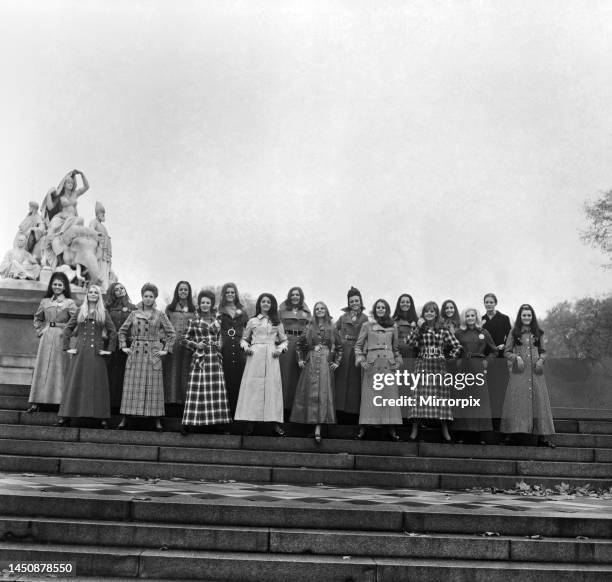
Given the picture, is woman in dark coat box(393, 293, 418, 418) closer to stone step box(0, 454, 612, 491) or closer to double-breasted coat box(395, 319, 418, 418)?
double-breasted coat box(395, 319, 418, 418)

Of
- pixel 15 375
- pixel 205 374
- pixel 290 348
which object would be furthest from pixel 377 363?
pixel 15 375

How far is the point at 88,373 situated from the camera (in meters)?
9.78

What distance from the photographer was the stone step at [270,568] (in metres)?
5.48

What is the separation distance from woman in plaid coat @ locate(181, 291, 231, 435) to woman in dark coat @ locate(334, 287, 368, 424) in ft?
5.58

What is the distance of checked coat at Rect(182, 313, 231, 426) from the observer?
9555 millimetres

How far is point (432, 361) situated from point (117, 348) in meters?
4.52

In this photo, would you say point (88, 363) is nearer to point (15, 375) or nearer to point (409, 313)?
point (409, 313)

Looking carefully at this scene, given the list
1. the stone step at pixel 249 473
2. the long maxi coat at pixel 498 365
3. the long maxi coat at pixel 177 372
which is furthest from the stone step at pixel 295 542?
the long maxi coat at pixel 498 365

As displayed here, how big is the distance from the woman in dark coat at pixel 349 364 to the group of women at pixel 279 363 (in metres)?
0.01

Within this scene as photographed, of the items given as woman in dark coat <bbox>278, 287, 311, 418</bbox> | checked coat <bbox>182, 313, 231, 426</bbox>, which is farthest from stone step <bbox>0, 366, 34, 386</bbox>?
woman in dark coat <bbox>278, 287, 311, 418</bbox>

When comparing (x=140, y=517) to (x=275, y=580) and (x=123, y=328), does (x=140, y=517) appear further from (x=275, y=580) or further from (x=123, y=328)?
(x=123, y=328)

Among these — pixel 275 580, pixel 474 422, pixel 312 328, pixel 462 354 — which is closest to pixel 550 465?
pixel 474 422

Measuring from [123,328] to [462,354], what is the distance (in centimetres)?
480

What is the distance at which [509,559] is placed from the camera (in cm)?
588
